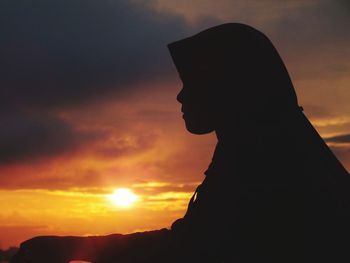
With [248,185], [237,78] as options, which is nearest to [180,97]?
[237,78]

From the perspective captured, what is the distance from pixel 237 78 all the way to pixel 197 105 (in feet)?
1.56

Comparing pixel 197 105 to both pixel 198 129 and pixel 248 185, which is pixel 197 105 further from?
pixel 248 185

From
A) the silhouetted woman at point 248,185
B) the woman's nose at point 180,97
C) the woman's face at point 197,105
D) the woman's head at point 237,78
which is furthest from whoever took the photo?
the woman's nose at point 180,97

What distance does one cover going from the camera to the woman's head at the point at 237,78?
381 centimetres

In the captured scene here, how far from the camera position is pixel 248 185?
3.78 meters

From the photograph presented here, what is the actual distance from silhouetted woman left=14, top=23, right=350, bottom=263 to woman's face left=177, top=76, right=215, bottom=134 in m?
0.01

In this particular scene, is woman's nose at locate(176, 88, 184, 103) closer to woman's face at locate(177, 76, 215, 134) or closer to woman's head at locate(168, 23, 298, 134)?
woman's face at locate(177, 76, 215, 134)

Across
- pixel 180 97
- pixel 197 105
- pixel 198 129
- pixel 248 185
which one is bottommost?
pixel 248 185

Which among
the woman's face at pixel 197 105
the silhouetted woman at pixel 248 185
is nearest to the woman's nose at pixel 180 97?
the woman's face at pixel 197 105

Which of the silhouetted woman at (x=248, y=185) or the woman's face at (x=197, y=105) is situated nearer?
the silhouetted woman at (x=248, y=185)

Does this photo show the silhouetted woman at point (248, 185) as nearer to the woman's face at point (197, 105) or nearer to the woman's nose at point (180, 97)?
the woman's face at point (197, 105)

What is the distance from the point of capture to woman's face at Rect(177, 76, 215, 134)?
4102 millimetres

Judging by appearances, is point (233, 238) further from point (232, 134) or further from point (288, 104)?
point (288, 104)

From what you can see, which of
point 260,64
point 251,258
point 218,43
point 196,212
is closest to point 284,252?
point 251,258
